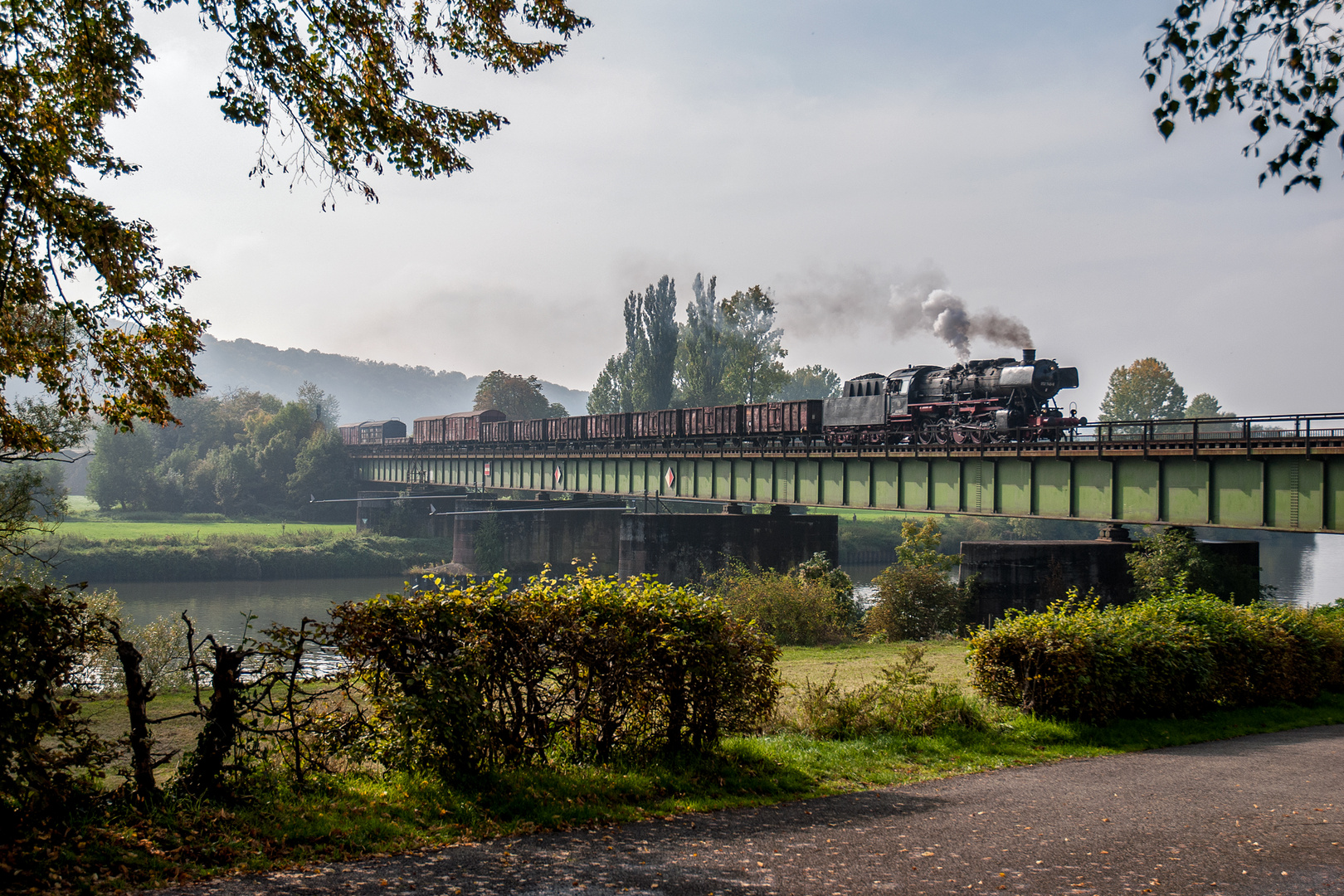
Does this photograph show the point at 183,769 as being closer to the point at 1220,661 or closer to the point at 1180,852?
the point at 1180,852

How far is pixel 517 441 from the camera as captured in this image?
A: 212 ft

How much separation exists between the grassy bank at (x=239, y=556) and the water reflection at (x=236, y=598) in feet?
3.42

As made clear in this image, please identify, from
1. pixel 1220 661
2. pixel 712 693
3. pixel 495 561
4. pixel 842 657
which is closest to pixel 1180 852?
pixel 712 693

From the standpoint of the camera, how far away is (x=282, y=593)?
180 ft

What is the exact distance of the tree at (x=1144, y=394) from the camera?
96312 millimetres

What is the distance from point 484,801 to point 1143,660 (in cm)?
989

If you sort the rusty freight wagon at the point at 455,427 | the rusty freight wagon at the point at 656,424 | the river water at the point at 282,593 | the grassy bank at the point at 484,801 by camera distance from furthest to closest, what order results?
1. the rusty freight wagon at the point at 455,427
2. the rusty freight wagon at the point at 656,424
3. the river water at the point at 282,593
4. the grassy bank at the point at 484,801

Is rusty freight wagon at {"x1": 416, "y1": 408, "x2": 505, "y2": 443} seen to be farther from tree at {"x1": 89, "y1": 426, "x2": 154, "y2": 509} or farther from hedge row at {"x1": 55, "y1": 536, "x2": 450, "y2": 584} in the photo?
tree at {"x1": 89, "y1": 426, "x2": 154, "y2": 509}

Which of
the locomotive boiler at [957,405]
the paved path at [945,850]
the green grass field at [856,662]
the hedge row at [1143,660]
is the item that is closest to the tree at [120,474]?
the locomotive boiler at [957,405]

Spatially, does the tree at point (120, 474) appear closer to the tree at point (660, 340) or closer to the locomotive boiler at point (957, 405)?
the tree at point (660, 340)

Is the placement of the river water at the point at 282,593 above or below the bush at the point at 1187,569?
below

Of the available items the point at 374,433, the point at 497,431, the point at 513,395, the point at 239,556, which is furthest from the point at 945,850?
the point at 513,395

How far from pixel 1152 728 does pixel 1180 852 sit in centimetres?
551

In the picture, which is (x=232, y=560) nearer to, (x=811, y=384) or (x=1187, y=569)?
(x=1187, y=569)
